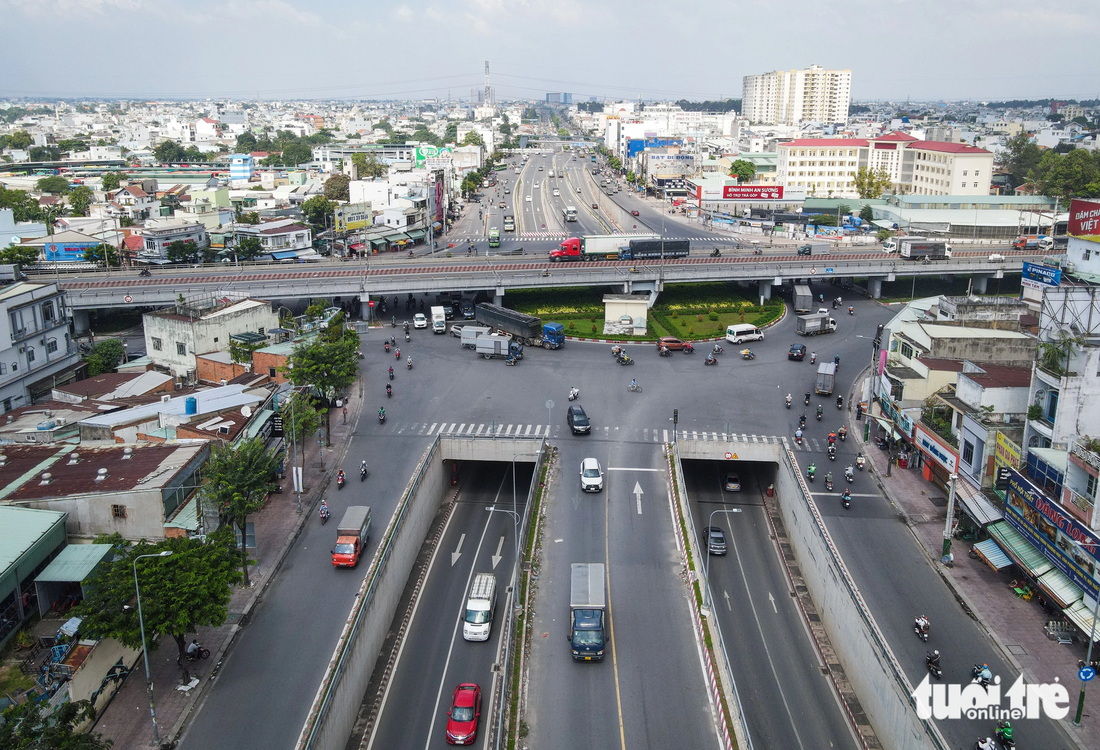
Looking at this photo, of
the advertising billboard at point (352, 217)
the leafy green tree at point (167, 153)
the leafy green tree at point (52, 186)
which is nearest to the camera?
the advertising billboard at point (352, 217)

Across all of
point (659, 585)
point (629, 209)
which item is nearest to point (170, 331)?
point (659, 585)

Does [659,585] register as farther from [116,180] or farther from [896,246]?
[116,180]

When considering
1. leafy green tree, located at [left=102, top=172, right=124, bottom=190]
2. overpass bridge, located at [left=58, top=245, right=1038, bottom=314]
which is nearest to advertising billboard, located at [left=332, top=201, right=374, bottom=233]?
overpass bridge, located at [left=58, top=245, right=1038, bottom=314]

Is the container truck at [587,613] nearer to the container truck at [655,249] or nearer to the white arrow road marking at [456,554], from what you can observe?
the white arrow road marking at [456,554]

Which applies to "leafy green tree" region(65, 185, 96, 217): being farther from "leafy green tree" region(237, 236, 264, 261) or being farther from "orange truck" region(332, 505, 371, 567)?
"orange truck" region(332, 505, 371, 567)

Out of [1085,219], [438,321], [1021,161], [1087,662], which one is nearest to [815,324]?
[1085,219]

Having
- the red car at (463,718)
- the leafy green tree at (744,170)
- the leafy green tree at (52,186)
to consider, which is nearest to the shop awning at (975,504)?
the red car at (463,718)
